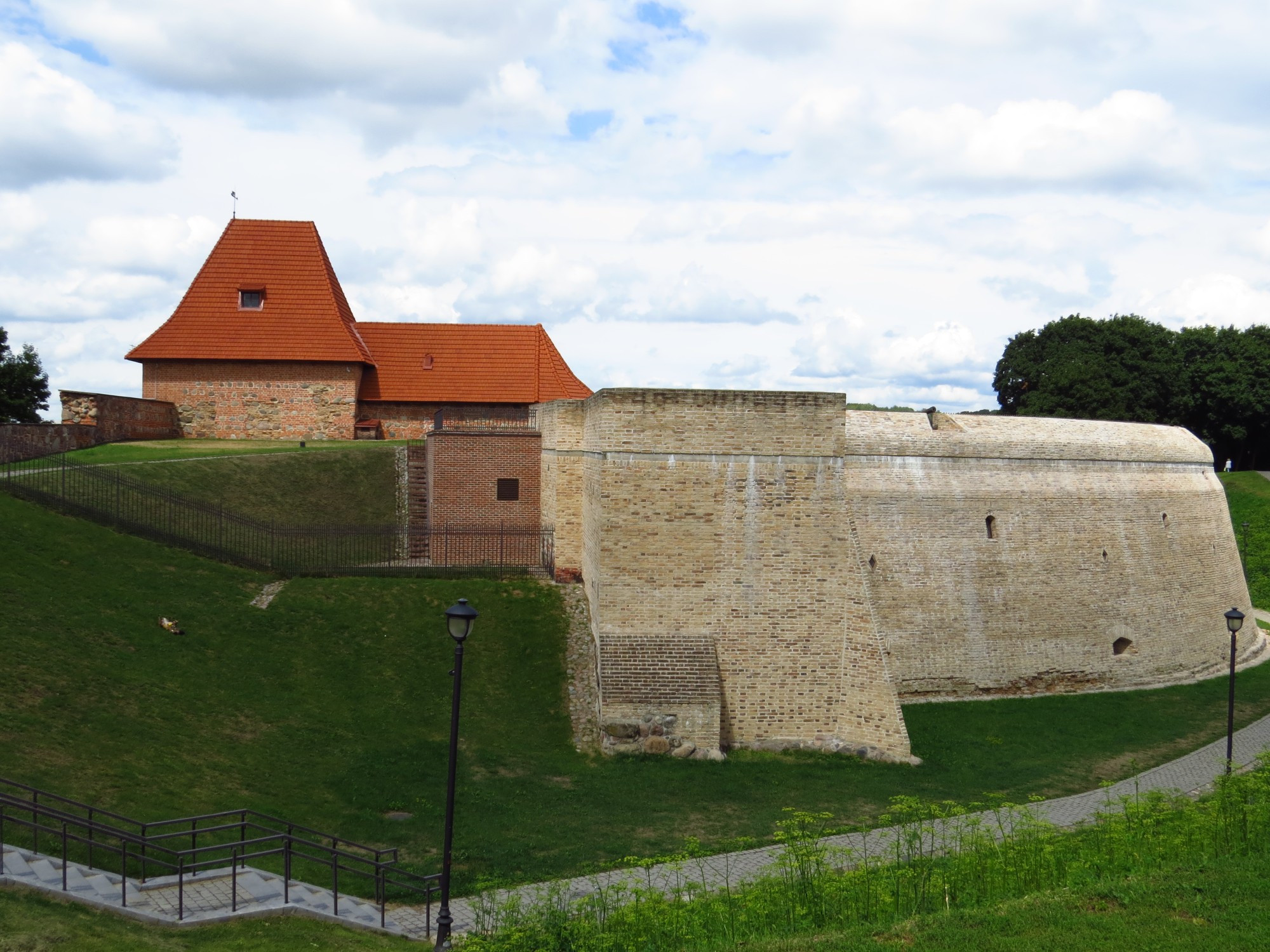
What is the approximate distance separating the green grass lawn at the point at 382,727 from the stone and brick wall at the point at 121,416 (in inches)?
353

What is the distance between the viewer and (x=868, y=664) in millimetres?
16984

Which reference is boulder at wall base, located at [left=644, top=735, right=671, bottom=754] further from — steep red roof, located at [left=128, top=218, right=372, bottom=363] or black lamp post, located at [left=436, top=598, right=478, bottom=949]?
steep red roof, located at [left=128, top=218, right=372, bottom=363]

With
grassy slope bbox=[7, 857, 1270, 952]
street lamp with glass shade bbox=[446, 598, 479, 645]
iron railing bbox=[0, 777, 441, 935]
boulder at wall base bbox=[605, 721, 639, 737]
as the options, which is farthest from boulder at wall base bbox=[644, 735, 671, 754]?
grassy slope bbox=[7, 857, 1270, 952]

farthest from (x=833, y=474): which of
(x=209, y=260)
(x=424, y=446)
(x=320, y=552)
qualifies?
(x=209, y=260)

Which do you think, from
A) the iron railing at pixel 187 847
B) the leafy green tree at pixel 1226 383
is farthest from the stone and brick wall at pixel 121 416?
the leafy green tree at pixel 1226 383

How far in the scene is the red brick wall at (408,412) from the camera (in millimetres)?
33375

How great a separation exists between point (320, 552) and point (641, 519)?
971 centimetres

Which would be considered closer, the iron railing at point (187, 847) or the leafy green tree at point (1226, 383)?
the iron railing at point (187, 847)

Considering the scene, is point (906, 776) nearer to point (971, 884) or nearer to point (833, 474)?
point (833, 474)

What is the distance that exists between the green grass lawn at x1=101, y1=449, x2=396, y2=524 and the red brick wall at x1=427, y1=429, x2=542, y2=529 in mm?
2657

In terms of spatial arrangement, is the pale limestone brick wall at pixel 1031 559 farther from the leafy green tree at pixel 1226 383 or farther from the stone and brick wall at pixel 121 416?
the leafy green tree at pixel 1226 383

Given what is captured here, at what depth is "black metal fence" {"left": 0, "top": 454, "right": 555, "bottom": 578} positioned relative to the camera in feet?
66.7

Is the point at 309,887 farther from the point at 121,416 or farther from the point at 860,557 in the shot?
the point at 121,416

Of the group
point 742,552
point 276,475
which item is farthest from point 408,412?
point 742,552
